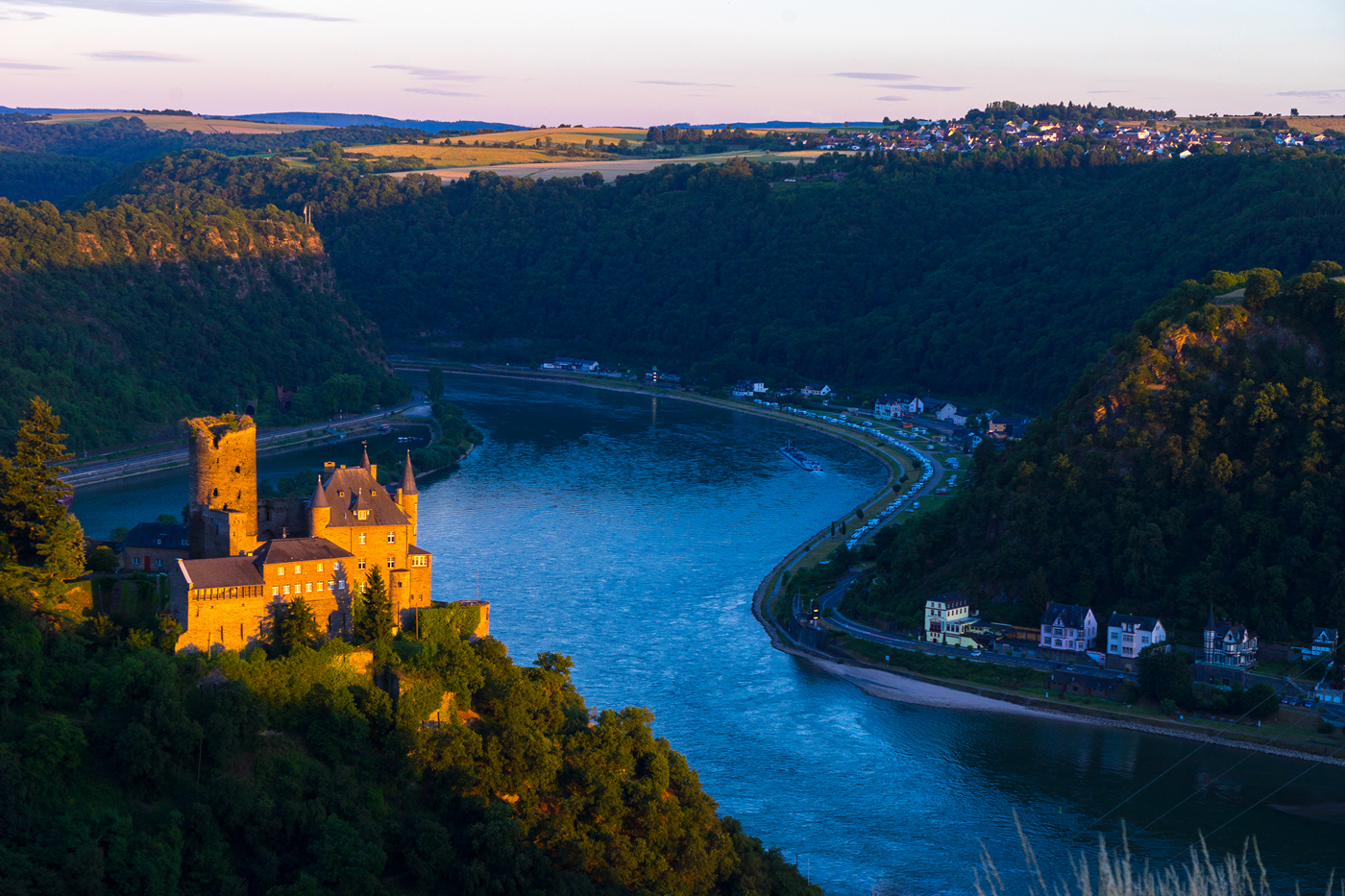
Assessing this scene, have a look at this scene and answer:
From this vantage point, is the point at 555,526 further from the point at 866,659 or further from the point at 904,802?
the point at 904,802

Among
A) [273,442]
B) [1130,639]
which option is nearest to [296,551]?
[1130,639]

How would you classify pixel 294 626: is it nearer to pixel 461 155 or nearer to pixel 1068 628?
pixel 1068 628

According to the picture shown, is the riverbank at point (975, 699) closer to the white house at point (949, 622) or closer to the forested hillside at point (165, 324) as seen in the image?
the white house at point (949, 622)

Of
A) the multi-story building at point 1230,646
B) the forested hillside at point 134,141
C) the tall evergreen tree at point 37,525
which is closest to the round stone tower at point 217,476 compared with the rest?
the tall evergreen tree at point 37,525

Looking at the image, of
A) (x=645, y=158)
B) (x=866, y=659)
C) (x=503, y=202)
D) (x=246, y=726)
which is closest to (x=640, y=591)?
(x=866, y=659)

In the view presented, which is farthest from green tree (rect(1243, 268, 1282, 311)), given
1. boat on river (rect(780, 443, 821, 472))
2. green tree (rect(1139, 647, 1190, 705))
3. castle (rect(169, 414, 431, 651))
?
castle (rect(169, 414, 431, 651))

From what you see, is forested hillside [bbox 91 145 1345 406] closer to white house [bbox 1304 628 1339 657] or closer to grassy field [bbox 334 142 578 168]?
grassy field [bbox 334 142 578 168]

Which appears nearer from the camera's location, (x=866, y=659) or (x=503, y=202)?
(x=866, y=659)
